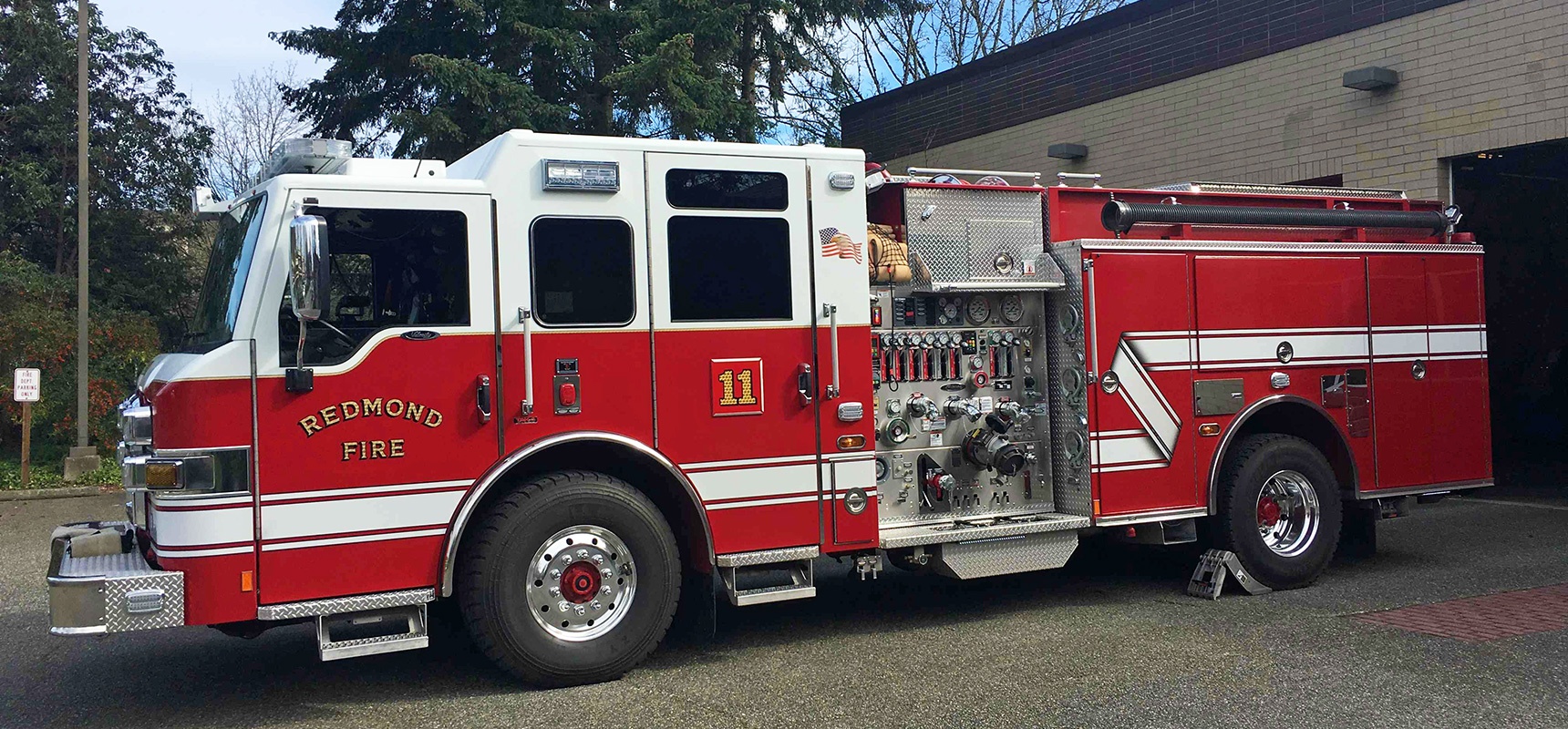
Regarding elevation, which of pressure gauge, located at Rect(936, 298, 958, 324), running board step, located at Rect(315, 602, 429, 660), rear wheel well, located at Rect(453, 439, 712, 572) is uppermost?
pressure gauge, located at Rect(936, 298, 958, 324)

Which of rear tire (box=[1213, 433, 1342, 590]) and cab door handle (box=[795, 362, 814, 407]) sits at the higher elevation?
cab door handle (box=[795, 362, 814, 407])

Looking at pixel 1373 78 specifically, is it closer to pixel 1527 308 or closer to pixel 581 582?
pixel 1527 308

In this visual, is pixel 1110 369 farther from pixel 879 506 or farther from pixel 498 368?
pixel 498 368

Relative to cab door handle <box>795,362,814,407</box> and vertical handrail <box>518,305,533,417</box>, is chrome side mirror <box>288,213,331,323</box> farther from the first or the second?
cab door handle <box>795,362,814,407</box>

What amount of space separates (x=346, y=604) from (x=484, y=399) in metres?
1.13

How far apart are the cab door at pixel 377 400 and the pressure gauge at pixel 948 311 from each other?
9.31 feet

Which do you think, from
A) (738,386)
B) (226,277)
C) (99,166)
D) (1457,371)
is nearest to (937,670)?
(738,386)

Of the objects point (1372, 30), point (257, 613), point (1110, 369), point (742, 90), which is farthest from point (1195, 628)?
point (742, 90)

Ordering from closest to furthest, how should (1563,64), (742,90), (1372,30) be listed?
1. (1563,64)
2. (1372,30)
3. (742,90)

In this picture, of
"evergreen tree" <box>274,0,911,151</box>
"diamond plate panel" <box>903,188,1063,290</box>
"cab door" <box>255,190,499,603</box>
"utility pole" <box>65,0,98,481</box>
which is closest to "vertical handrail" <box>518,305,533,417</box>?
"cab door" <box>255,190,499,603</box>

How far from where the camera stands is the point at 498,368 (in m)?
5.90

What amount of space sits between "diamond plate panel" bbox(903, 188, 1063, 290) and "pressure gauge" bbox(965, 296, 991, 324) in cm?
19

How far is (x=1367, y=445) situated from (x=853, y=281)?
4.15 metres

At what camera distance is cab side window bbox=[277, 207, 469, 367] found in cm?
569
